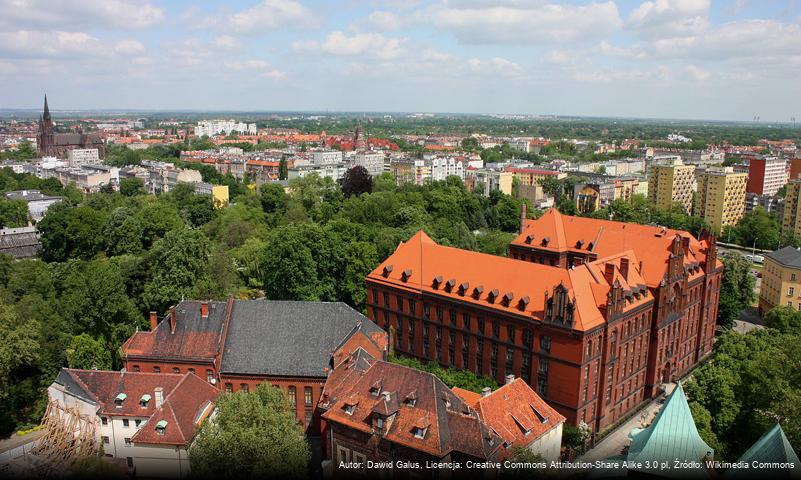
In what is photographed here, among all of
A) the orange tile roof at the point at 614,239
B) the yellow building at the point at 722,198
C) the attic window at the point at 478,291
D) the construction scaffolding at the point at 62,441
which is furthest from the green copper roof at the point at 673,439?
the yellow building at the point at 722,198

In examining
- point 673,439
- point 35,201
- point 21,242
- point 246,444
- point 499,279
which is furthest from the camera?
point 35,201

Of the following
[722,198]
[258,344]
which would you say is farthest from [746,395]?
[722,198]

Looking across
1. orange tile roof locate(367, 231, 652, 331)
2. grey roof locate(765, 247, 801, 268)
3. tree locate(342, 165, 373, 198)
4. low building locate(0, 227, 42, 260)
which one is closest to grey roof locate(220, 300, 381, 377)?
orange tile roof locate(367, 231, 652, 331)

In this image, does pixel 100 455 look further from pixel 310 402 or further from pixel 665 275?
pixel 665 275

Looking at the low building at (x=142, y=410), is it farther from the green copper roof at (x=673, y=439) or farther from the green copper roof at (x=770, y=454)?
the green copper roof at (x=770, y=454)

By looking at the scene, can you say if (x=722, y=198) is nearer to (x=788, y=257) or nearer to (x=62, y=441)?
(x=788, y=257)

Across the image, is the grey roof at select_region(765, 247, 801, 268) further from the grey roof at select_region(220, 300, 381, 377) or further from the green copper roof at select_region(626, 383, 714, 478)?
the grey roof at select_region(220, 300, 381, 377)
